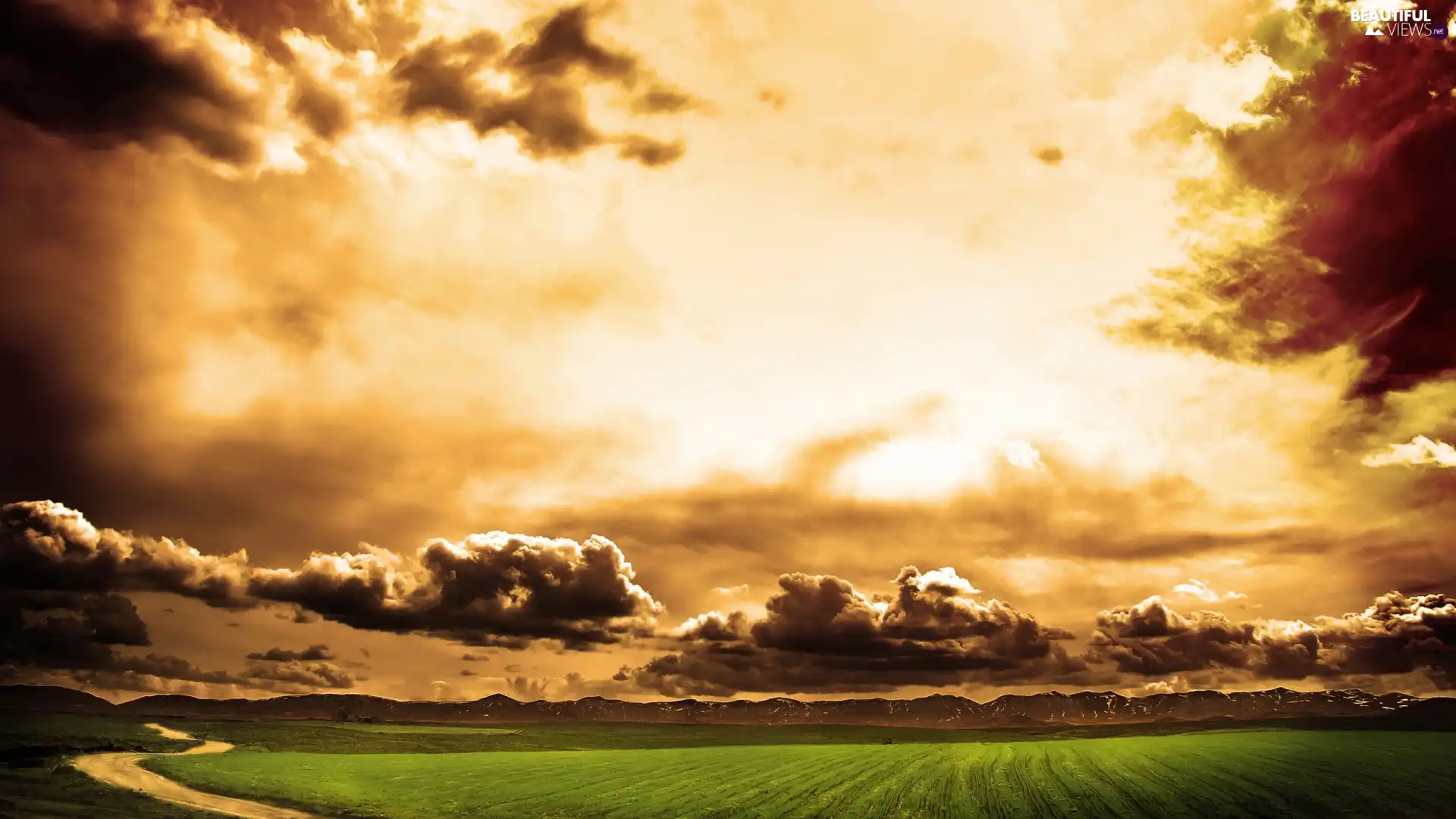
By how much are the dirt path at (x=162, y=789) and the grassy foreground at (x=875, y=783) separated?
7.61ft

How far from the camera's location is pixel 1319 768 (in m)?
91.5

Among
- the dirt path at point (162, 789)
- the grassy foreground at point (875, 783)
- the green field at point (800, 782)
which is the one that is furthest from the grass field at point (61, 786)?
the grassy foreground at point (875, 783)

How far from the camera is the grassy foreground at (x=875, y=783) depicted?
70562 millimetres

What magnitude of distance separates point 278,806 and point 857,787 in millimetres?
52177

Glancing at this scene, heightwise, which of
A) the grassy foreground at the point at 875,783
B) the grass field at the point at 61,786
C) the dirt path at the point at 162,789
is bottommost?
the grassy foreground at the point at 875,783

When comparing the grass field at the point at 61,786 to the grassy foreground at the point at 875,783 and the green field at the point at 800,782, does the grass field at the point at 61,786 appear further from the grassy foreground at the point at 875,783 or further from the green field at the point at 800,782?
the grassy foreground at the point at 875,783

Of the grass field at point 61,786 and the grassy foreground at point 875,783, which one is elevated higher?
the grass field at point 61,786

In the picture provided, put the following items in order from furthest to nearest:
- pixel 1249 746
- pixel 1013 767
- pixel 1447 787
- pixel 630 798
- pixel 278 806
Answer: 1. pixel 1249 746
2. pixel 1013 767
3. pixel 1447 787
4. pixel 630 798
5. pixel 278 806

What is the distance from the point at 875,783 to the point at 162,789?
6783 centimetres

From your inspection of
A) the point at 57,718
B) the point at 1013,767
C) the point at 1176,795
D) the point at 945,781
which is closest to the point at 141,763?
the point at 945,781

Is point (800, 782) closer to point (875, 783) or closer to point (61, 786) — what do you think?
point (875, 783)

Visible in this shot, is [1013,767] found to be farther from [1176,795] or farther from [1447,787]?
[1447,787]

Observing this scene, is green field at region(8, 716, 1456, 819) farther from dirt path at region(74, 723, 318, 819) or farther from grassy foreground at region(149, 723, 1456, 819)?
dirt path at region(74, 723, 318, 819)

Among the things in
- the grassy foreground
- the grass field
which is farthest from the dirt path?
the grassy foreground
